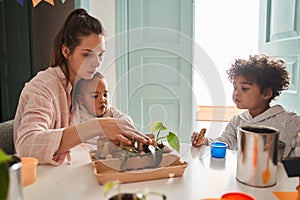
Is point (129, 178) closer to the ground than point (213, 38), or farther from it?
closer to the ground

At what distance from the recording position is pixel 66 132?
36.5 inches

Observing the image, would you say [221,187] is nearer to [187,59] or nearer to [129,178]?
[129,178]

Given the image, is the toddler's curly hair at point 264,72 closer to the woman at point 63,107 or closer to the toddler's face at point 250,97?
the toddler's face at point 250,97

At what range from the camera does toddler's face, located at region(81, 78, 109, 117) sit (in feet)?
4.06

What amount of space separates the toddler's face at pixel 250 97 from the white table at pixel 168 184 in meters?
0.62

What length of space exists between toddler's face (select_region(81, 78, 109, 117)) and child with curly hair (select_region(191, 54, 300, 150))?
54cm

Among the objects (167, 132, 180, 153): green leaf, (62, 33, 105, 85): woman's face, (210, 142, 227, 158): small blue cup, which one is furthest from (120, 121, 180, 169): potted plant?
(62, 33, 105, 85): woman's face

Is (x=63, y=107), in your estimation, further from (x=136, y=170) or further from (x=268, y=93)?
(x=268, y=93)

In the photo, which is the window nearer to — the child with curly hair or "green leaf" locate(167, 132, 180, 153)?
the child with curly hair

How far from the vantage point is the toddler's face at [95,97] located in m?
1.24

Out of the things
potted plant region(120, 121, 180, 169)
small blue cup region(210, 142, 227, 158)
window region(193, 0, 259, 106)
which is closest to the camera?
potted plant region(120, 121, 180, 169)

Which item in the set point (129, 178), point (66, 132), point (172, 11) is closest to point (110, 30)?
point (172, 11)

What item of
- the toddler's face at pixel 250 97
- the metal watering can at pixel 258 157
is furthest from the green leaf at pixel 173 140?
the toddler's face at pixel 250 97

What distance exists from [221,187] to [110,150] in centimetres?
33
